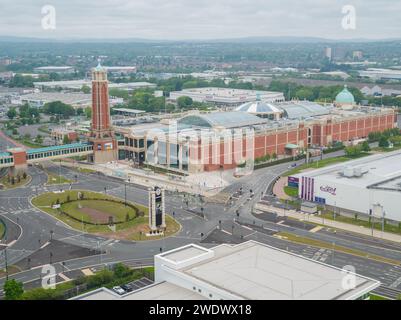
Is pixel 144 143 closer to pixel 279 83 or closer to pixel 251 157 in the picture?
pixel 251 157

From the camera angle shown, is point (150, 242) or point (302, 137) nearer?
point (150, 242)

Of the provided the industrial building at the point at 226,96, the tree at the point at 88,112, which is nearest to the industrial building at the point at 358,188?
the tree at the point at 88,112

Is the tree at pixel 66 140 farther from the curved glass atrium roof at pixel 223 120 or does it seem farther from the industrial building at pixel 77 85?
the industrial building at pixel 77 85

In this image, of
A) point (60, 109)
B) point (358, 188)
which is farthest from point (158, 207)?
point (60, 109)

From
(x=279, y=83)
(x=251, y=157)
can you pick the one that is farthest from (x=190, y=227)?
(x=279, y=83)

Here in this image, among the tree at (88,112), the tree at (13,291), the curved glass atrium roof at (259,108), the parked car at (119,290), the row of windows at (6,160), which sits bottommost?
the parked car at (119,290)

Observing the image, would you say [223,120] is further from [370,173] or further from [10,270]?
[10,270]
